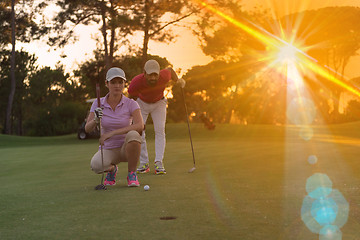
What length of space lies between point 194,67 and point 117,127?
50913 millimetres

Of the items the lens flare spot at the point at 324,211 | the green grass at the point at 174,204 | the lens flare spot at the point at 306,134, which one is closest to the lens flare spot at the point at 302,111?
the lens flare spot at the point at 306,134

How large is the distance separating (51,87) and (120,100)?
56.8 m

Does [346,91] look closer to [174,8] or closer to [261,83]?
[261,83]

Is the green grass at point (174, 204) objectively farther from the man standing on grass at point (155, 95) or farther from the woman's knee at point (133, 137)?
the woman's knee at point (133, 137)

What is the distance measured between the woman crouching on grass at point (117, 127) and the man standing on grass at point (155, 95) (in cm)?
111

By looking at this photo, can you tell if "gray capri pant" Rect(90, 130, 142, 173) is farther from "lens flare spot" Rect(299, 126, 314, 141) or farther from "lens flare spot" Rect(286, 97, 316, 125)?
"lens flare spot" Rect(286, 97, 316, 125)

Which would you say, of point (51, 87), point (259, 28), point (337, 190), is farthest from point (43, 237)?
point (51, 87)

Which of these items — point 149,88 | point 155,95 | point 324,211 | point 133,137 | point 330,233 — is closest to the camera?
point 330,233

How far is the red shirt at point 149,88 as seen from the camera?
24.7 feet

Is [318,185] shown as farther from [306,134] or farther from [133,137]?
[306,134]

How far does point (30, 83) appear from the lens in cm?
5634

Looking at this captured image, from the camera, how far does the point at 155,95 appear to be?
7.82 meters

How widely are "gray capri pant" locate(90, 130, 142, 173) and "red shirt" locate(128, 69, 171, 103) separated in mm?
1501

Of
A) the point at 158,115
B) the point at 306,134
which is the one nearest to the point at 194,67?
the point at 306,134
